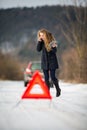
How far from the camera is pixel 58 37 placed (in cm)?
4444

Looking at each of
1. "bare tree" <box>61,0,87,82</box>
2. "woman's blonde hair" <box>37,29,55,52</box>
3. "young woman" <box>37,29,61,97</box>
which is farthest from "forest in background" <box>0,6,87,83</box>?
"woman's blonde hair" <box>37,29,55,52</box>

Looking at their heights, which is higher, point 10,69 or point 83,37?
point 83,37

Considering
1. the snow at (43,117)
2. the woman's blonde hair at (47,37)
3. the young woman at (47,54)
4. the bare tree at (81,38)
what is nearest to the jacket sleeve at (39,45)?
the young woman at (47,54)

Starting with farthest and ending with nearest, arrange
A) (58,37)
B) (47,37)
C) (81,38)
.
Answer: (58,37), (81,38), (47,37)

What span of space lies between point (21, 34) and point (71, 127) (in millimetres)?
48269

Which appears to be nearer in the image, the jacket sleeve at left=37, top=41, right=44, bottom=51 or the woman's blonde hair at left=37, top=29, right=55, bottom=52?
the woman's blonde hair at left=37, top=29, right=55, bottom=52

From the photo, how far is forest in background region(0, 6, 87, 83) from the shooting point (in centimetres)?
1278

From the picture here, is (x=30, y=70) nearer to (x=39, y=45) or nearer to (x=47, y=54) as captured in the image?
(x=47, y=54)

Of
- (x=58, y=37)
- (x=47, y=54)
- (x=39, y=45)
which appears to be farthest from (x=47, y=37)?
(x=58, y=37)

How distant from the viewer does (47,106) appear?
5883mm

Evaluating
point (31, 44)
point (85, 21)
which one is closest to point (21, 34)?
point (31, 44)

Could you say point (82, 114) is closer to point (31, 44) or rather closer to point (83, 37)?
point (83, 37)

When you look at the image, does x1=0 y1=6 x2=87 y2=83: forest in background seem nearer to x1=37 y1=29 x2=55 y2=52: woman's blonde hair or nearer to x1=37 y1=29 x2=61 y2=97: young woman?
x1=37 y1=29 x2=61 y2=97: young woman

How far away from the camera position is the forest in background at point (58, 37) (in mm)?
12777
